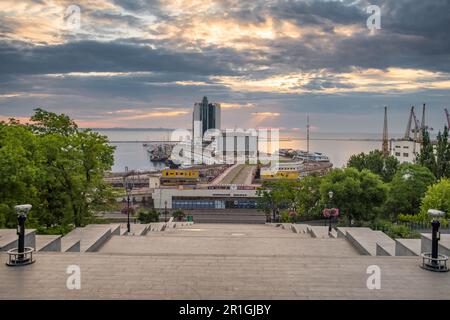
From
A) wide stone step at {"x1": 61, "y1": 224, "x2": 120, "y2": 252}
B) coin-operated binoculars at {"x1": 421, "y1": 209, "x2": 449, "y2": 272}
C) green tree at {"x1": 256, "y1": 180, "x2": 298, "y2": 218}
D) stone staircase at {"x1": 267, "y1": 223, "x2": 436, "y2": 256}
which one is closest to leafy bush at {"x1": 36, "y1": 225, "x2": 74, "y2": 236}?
wide stone step at {"x1": 61, "y1": 224, "x2": 120, "y2": 252}

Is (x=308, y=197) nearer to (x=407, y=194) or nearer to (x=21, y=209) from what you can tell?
(x=407, y=194)

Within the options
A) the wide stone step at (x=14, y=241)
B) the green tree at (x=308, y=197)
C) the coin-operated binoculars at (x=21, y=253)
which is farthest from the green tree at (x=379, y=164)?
the coin-operated binoculars at (x=21, y=253)

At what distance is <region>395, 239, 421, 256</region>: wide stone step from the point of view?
523 inches

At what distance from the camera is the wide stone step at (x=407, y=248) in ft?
43.5

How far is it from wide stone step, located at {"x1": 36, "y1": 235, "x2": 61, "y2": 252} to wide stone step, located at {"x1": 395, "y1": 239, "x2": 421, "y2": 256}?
38.0 ft

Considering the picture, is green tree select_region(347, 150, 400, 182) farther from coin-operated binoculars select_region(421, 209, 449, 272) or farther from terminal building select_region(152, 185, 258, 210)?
coin-operated binoculars select_region(421, 209, 449, 272)

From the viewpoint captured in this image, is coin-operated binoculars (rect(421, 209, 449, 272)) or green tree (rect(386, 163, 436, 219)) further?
green tree (rect(386, 163, 436, 219))

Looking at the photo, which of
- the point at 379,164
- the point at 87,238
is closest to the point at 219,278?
the point at 87,238

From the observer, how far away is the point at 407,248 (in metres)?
13.6

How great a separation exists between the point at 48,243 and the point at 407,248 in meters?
11.8

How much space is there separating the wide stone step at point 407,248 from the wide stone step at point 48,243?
11.6m

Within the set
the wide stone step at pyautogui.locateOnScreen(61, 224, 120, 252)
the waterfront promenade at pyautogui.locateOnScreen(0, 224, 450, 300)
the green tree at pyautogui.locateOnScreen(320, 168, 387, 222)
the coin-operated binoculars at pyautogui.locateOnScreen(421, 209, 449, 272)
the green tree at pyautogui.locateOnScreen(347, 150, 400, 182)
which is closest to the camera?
the waterfront promenade at pyautogui.locateOnScreen(0, 224, 450, 300)
